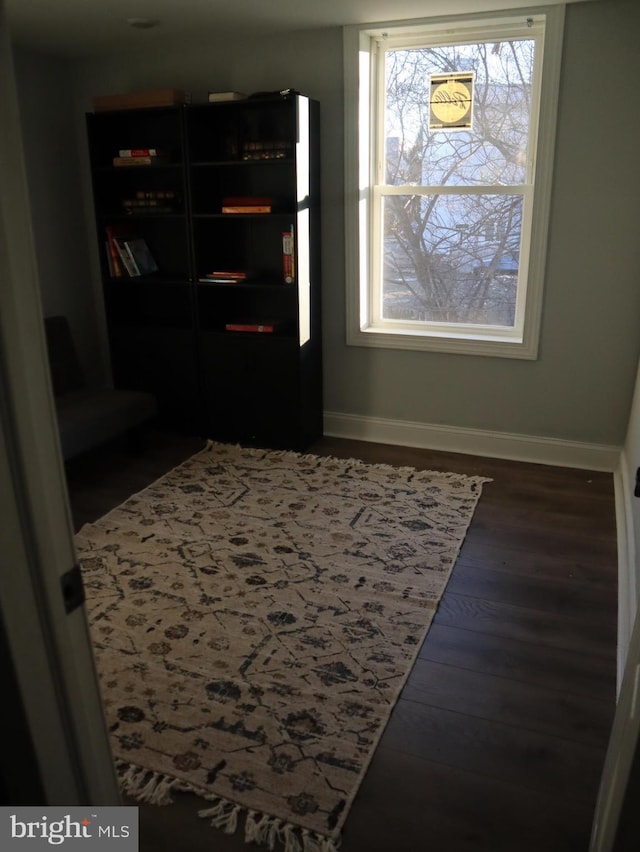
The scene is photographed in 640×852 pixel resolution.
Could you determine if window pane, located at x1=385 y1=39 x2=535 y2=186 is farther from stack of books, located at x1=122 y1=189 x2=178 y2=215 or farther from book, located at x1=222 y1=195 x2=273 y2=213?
stack of books, located at x1=122 y1=189 x2=178 y2=215

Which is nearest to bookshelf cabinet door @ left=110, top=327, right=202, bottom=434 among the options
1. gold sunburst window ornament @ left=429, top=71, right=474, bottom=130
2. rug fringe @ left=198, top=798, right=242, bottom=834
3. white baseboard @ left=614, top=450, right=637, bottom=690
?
gold sunburst window ornament @ left=429, top=71, right=474, bottom=130

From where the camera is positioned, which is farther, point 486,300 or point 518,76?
point 486,300

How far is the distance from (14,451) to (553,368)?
3.25 metres

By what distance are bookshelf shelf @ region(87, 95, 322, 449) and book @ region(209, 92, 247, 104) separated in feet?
0.10

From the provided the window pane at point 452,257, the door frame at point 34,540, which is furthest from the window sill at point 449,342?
the door frame at point 34,540

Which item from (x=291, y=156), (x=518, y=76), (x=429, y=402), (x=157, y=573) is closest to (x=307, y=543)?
(x=157, y=573)

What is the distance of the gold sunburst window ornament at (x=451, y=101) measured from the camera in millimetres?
3537

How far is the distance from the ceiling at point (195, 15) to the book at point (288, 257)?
102 cm

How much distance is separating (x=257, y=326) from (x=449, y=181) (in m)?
1.31

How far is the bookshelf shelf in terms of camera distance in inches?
146

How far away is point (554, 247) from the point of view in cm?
343

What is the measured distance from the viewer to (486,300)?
3.79 meters

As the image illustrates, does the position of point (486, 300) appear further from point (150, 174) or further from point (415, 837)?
point (415, 837)

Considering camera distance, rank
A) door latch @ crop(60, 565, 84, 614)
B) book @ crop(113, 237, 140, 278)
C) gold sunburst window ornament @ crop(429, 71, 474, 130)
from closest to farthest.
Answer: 1. door latch @ crop(60, 565, 84, 614)
2. gold sunburst window ornament @ crop(429, 71, 474, 130)
3. book @ crop(113, 237, 140, 278)
